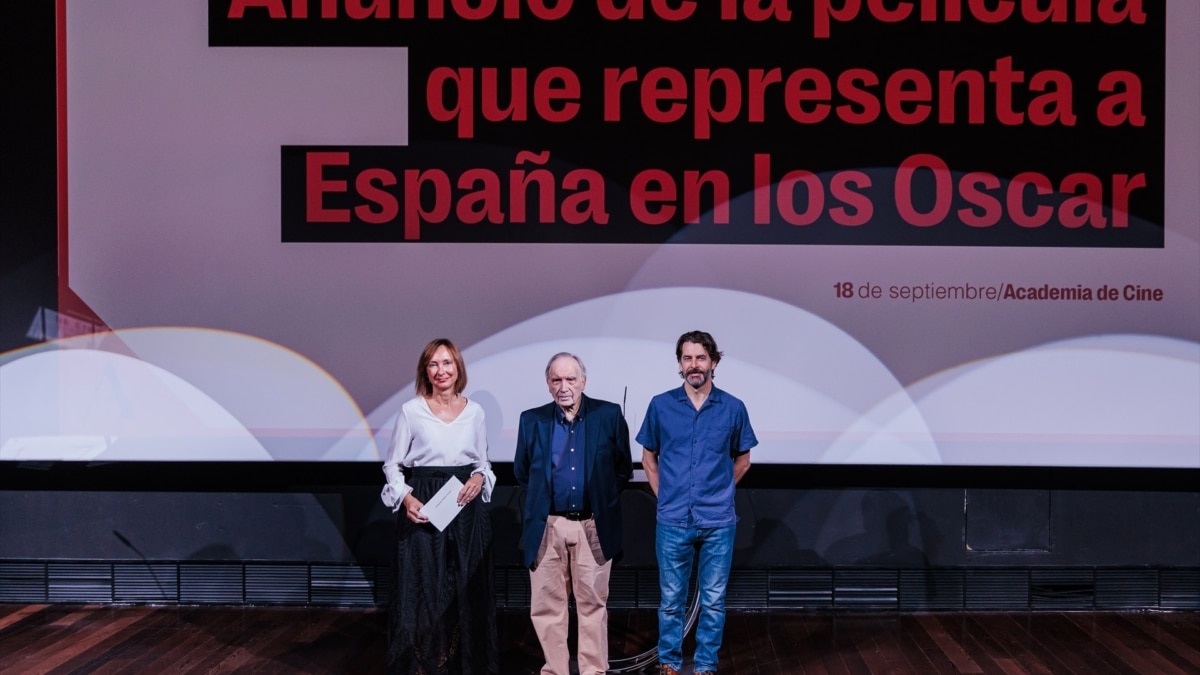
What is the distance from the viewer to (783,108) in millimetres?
5035

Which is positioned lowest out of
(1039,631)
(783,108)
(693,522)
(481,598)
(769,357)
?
(1039,631)

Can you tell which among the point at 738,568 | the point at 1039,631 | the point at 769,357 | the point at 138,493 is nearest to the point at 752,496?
the point at 738,568

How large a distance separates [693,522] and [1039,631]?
6.42 ft

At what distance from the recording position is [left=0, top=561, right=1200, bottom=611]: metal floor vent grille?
16.6 ft

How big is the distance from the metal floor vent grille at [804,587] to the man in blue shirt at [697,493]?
1.00m

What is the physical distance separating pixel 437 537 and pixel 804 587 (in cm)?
202

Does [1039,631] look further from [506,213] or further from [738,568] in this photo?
[506,213]

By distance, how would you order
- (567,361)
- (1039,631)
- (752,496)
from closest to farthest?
(567,361) < (1039,631) < (752,496)

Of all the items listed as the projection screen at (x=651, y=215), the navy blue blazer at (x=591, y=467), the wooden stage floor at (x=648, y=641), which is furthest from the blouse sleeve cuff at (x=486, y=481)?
the projection screen at (x=651, y=215)

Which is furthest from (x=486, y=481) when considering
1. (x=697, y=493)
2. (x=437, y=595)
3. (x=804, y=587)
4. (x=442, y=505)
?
(x=804, y=587)

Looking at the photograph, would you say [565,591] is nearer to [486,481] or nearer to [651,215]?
[486,481]

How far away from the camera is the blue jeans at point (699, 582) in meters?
4.00

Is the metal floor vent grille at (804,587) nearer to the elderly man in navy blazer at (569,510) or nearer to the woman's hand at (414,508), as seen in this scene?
the elderly man in navy blazer at (569,510)

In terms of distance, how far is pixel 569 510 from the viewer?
393cm
